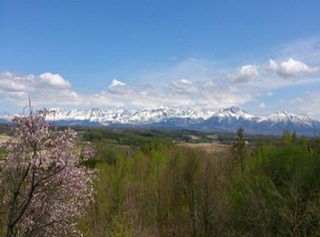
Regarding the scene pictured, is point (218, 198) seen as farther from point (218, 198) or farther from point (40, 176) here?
point (40, 176)

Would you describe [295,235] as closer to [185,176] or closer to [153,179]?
[185,176]

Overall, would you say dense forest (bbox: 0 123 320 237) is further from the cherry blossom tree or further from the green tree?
the cherry blossom tree

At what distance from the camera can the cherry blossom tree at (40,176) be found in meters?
12.1

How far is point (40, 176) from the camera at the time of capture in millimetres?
12133

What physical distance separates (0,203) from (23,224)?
1.14m

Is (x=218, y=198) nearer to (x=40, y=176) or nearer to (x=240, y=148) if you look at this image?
(x=240, y=148)

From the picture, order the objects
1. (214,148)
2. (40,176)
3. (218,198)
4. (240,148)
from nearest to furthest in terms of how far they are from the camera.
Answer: (40,176)
(218,198)
(240,148)
(214,148)

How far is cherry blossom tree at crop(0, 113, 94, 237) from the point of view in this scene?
1212cm

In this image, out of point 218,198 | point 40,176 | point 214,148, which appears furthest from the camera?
point 214,148

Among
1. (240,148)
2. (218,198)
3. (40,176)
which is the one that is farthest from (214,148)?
(40,176)

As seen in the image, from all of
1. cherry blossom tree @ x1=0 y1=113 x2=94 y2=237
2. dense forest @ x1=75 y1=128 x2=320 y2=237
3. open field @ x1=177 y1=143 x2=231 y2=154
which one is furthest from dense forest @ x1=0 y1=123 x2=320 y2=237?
open field @ x1=177 y1=143 x2=231 y2=154

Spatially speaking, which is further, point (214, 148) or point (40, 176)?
point (214, 148)

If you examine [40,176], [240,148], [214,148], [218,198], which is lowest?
[214,148]

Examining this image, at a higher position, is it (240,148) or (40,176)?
(40,176)
